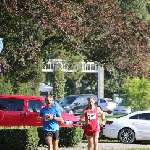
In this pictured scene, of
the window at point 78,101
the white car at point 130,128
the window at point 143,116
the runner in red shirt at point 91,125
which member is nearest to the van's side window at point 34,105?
the white car at point 130,128

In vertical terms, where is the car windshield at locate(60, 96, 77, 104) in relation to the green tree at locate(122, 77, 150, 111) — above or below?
above

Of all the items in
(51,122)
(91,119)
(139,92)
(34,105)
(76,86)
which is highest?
(76,86)

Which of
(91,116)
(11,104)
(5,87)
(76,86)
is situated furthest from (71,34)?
(76,86)

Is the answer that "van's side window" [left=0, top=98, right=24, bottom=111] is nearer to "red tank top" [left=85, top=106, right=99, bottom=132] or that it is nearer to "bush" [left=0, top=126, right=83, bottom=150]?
"bush" [left=0, top=126, right=83, bottom=150]

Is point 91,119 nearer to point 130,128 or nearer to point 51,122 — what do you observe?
point 51,122

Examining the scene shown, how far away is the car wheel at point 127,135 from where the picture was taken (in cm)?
2230

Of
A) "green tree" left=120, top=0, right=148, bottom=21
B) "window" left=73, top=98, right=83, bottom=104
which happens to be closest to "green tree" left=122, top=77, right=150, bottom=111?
"green tree" left=120, top=0, right=148, bottom=21

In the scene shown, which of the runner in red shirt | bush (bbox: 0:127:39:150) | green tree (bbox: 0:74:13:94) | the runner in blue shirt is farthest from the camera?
green tree (bbox: 0:74:13:94)

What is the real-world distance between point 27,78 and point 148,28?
6.87 m

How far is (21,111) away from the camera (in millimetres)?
22266

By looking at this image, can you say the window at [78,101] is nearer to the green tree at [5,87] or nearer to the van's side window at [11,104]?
the green tree at [5,87]

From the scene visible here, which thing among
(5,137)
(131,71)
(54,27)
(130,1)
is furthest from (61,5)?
(130,1)

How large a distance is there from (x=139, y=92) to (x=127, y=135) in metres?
10.3

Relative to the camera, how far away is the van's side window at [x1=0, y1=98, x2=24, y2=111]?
22500 mm
